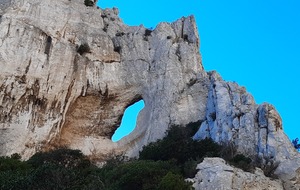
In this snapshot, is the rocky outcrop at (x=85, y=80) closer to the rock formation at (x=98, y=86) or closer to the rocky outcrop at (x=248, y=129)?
the rock formation at (x=98, y=86)

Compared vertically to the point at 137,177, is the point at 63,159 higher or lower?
higher

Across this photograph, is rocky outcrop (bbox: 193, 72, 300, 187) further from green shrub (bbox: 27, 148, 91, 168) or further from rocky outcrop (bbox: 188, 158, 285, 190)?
green shrub (bbox: 27, 148, 91, 168)

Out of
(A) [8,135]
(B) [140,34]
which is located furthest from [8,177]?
(B) [140,34]

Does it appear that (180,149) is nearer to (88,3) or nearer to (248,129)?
(248,129)

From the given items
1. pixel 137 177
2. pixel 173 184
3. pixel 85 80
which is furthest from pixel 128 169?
pixel 85 80

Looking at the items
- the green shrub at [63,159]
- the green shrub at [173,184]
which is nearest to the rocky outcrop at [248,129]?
the green shrub at [173,184]

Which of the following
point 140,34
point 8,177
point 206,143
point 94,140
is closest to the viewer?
point 8,177

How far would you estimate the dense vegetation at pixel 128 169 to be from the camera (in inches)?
765

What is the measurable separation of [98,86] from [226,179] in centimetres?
1721

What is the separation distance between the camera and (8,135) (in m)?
29.6

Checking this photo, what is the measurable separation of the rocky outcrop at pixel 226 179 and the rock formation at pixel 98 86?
485cm

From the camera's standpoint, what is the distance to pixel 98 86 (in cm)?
3488

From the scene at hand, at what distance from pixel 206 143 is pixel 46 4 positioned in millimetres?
19673

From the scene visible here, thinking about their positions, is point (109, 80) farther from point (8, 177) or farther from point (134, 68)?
point (8, 177)
